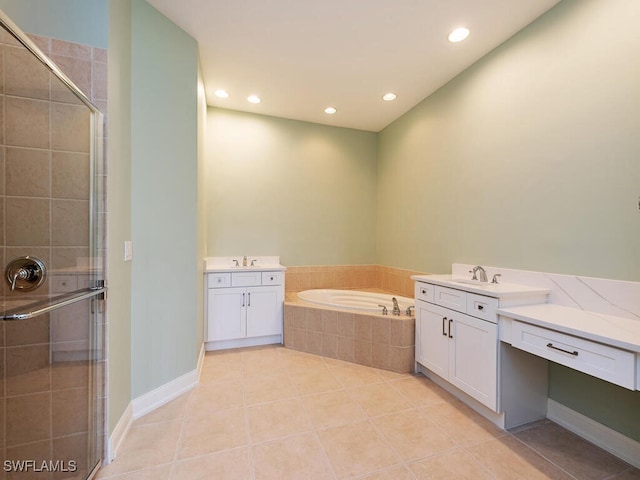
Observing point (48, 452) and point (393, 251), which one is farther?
point (393, 251)

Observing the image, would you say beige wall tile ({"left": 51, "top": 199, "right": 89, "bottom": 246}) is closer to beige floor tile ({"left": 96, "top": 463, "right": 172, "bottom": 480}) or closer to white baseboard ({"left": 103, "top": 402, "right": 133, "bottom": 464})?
white baseboard ({"left": 103, "top": 402, "right": 133, "bottom": 464})

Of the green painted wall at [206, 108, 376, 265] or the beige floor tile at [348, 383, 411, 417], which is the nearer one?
the beige floor tile at [348, 383, 411, 417]

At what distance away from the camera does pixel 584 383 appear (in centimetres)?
170

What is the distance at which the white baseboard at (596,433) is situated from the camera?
148 cm

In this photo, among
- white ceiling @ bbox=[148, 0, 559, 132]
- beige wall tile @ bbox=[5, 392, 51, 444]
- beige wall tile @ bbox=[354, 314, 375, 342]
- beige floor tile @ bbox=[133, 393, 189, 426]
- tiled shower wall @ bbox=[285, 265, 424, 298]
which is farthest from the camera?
tiled shower wall @ bbox=[285, 265, 424, 298]

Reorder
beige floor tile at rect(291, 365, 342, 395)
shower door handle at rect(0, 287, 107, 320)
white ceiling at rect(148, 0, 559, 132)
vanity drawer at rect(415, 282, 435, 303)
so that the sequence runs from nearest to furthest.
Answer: shower door handle at rect(0, 287, 107, 320) < white ceiling at rect(148, 0, 559, 132) < beige floor tile at rect(291, 365, 342, 395) < vanity drawer at rect(415, 282, 435, 303)

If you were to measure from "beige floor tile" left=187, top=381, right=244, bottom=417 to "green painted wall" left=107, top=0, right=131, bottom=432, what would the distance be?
43 cm

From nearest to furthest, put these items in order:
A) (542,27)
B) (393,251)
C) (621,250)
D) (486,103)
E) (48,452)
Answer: (48,452) < (621,250) < (542,27) < (486,103) < (393,251)

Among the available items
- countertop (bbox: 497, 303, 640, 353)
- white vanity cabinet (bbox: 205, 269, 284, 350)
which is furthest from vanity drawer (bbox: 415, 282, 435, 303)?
white vanity cabinet (bbox: 205, 269, 284, 350)

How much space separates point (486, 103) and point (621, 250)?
1.52m

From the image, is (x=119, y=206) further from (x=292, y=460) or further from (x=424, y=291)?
(x=424, y=291)

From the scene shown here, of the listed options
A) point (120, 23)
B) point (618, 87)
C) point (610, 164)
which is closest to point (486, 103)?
point (618, 87)

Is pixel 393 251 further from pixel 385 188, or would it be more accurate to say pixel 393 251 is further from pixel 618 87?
pixel 618 87

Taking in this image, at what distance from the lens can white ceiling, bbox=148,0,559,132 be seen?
1.94m
